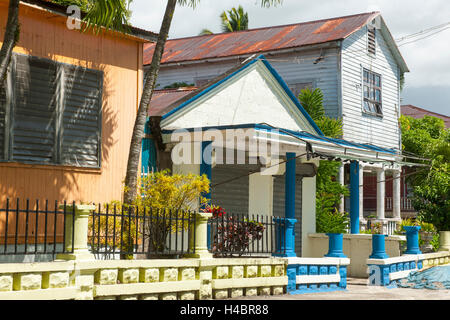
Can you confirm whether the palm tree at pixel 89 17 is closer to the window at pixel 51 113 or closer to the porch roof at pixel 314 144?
the window at pixel 51 113

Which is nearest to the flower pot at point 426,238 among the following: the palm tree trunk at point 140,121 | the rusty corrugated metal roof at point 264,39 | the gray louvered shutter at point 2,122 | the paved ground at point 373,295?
the rusty corrugated metal roof at point 264,39

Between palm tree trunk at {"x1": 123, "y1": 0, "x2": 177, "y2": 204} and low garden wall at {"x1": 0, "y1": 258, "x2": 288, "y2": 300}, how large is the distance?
Answer: 1.90 metres

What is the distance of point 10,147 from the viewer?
11.9 m

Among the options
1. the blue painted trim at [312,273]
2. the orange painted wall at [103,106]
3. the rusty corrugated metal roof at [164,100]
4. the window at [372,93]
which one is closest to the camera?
the orange painted wall at [103,106]

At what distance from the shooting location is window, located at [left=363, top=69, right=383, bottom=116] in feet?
86.5

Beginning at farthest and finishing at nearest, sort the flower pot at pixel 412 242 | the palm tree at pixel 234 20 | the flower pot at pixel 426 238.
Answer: the palm tree at pixel 234 20 < the flower pot at pixel 426 238 < the flower pot at pixel 412 242

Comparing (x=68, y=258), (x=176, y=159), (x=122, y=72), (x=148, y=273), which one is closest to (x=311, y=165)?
(x=176, y=159)

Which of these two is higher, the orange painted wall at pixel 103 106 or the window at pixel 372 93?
the window at pixel 372 93

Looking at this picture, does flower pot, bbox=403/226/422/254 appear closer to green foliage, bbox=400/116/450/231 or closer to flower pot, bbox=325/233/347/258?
flower pot, bbox=325/233/347/258

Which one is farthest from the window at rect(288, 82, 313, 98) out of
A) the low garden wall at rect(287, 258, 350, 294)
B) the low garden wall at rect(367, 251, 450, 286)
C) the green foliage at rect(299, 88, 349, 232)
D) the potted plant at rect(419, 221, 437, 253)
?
the low garden wall at rect(287, 258, 350, 294)

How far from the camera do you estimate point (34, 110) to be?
12266mm

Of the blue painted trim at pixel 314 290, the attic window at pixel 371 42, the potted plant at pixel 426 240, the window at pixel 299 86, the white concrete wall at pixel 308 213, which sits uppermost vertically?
the attic window at pixel 371 42

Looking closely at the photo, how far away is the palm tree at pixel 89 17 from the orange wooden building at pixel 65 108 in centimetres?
67

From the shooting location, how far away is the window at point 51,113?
12.0 metres
